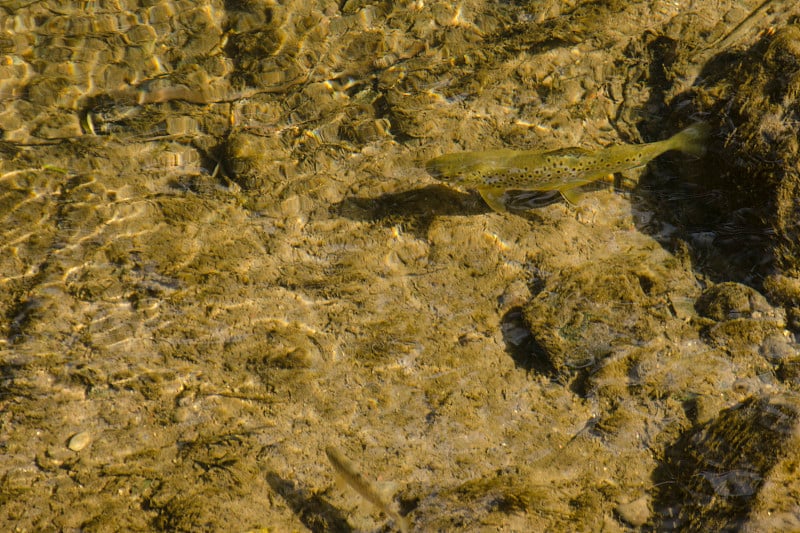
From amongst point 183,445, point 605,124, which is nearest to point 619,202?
point 605,124

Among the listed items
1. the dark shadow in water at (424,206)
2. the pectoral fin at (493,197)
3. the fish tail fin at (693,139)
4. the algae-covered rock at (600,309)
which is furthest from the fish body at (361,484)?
the fish tail fin at (693,139)

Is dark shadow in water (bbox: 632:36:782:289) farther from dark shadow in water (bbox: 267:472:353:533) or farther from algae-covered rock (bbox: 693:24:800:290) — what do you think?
dark shadow in water (bbox: 267:472:353:533)

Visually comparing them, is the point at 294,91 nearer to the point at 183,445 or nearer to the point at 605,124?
the point at 605,124

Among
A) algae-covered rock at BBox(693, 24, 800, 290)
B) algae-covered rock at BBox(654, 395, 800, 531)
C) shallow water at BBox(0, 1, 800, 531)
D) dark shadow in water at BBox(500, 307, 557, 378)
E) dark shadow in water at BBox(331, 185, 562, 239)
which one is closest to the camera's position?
Answer: algae-covered rock at BBox(654, 395, 800, 531)

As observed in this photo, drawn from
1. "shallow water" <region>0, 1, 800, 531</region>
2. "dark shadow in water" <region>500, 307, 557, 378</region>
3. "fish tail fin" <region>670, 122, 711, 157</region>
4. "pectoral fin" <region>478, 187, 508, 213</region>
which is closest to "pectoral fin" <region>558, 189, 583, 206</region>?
"shallow water" <region>0, 1, 800, 531</region>

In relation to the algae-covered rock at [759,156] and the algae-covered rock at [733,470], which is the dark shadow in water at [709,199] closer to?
the algae-covered rock at [759,156]

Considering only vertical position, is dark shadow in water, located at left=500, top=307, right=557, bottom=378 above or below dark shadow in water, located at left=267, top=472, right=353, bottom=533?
above
